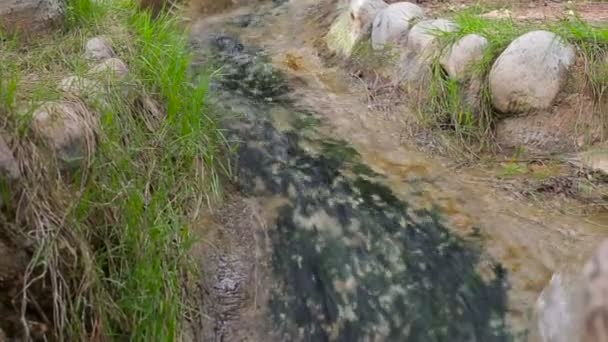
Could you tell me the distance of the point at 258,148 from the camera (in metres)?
3.32

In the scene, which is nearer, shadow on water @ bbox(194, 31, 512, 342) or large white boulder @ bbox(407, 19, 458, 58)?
shadow on water @ bbox(194, 31, 512, 342)

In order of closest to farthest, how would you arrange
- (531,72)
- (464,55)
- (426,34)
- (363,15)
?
1. (531,72)
2. (464,55)
3. (426,34)
4. (363,15)

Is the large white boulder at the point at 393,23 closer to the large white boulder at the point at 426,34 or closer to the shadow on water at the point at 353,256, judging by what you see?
the large white boulder at the point at 426,34

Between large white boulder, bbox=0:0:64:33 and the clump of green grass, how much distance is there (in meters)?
0.08

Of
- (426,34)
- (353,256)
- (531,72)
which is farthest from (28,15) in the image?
(531,72)

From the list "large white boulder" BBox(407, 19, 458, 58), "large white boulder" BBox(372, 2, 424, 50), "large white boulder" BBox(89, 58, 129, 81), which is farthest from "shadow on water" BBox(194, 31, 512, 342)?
"large white boulder" BBox(372, 2, 424, 50)

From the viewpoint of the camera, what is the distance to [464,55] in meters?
3.49

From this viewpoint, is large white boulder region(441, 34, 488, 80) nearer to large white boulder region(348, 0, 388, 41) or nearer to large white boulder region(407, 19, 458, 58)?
large white boulder region(407, 19, 458, 58)

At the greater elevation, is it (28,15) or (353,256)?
(28,15)

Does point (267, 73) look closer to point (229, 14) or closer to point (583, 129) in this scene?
point (229, 14)

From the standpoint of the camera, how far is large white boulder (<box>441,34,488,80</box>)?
347 centimetres

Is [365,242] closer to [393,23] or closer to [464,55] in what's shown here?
[464,55]

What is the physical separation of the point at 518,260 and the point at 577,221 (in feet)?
1.41

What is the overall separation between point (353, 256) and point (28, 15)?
6.16 ft
